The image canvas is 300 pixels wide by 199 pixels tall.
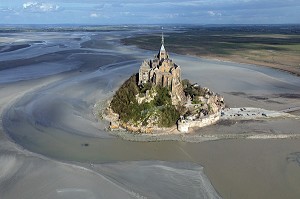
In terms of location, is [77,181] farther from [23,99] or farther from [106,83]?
[106,83]

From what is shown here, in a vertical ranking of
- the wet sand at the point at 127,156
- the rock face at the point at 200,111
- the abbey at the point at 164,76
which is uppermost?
the abbey at the point at 164,76

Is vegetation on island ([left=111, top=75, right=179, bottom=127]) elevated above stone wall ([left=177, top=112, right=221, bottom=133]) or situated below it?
above

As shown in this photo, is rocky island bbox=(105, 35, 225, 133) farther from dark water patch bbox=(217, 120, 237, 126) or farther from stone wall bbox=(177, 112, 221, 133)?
dark water patch bbox=(217, 120, 237, 126)

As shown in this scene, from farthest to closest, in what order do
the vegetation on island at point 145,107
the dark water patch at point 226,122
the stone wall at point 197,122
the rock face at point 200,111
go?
the dark water patch at point 226,122
the vegetation on island at point 145,107
the rock face at point 200,111
the stone wall at point 197,122

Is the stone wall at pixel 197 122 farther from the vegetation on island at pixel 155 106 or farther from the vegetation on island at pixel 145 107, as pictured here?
the vegetation on island at pixel 145 107

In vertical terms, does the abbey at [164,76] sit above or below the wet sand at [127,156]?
above

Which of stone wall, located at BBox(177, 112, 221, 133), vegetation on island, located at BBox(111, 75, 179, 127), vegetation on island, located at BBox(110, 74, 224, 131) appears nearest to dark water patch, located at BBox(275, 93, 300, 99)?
vegetation on island, located at BBox(110, 74, 224, 131)

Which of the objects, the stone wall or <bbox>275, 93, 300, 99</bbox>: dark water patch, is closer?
the stone wall

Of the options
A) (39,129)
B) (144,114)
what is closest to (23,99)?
(39,129)

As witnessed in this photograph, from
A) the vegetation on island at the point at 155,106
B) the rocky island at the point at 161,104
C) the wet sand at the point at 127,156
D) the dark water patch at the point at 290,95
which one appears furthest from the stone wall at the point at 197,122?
the dark water patch at the point at 290,95

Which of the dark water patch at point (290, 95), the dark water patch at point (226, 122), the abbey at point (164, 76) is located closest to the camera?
the dark water patch at point (226, 122)
